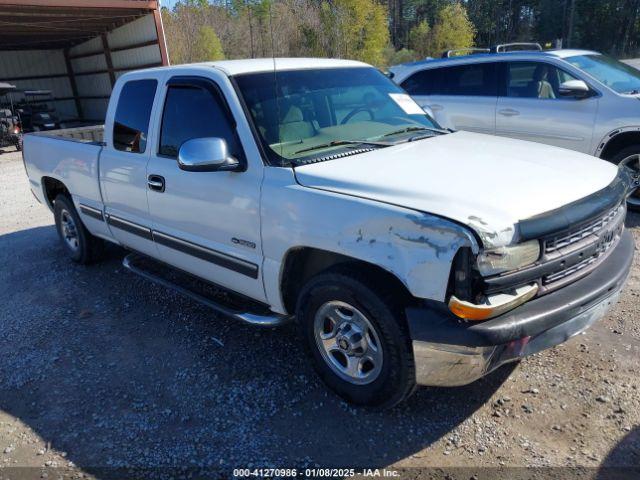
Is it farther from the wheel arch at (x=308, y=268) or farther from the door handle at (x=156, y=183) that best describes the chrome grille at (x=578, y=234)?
the door handle at (x=156, y=183)

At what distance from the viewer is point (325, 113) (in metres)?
3.64

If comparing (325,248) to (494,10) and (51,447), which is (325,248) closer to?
(51,447)

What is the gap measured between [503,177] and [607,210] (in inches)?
23.5

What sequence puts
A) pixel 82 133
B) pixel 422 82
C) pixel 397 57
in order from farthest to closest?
pixel 397 57 → pixel 422 82 → pixel 82 133

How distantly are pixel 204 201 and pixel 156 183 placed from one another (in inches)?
24.4

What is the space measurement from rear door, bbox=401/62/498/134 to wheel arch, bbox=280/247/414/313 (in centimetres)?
437

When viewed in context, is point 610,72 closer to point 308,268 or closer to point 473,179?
point 473,179

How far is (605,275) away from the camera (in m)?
2.88

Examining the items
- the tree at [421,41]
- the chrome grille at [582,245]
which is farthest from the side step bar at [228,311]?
the tree at [421,41]

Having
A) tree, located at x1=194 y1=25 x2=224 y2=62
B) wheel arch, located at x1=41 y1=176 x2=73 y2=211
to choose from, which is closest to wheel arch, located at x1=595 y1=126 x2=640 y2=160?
wheel arch, located at x1=41 y1=176 x2=73 y2=211

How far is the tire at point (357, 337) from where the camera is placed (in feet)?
8.77

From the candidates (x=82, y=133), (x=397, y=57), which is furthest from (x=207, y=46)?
(x=397, y=57)

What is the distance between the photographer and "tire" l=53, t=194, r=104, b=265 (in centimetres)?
551

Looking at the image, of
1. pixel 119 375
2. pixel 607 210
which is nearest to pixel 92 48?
pixel 119 375
